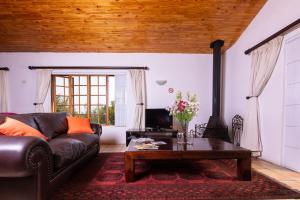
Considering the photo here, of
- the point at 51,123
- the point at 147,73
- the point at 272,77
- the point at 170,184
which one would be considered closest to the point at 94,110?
the point at 147,73

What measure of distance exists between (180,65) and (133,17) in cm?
182

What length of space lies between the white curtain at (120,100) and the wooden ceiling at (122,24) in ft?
2.48

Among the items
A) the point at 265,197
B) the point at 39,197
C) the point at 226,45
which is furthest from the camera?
the point at 226,45

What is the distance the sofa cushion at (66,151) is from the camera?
1.97 meters

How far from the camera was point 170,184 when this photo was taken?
7.63 ft

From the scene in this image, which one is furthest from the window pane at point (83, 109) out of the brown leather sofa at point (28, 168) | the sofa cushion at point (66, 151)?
the brown leather sofa at point (28, 168)

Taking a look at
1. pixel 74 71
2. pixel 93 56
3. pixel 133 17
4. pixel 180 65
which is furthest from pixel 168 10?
pixel 74 71

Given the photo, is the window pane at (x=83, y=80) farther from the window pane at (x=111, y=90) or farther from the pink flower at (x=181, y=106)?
the pink flower at (x=181, y=106)

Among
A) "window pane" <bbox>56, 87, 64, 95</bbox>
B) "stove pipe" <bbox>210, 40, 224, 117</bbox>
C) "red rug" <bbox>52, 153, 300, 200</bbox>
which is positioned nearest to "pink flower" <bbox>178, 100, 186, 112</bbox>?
"red rug" <bbox>52, 153, 300, 200</bbox>

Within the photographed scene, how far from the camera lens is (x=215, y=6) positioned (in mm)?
3666

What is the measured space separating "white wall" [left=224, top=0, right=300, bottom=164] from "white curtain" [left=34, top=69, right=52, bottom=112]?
467cm

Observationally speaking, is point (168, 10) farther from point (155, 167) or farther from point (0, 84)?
point (0, 84)

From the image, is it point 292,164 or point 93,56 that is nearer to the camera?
point 292,164

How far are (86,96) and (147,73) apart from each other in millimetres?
1740
